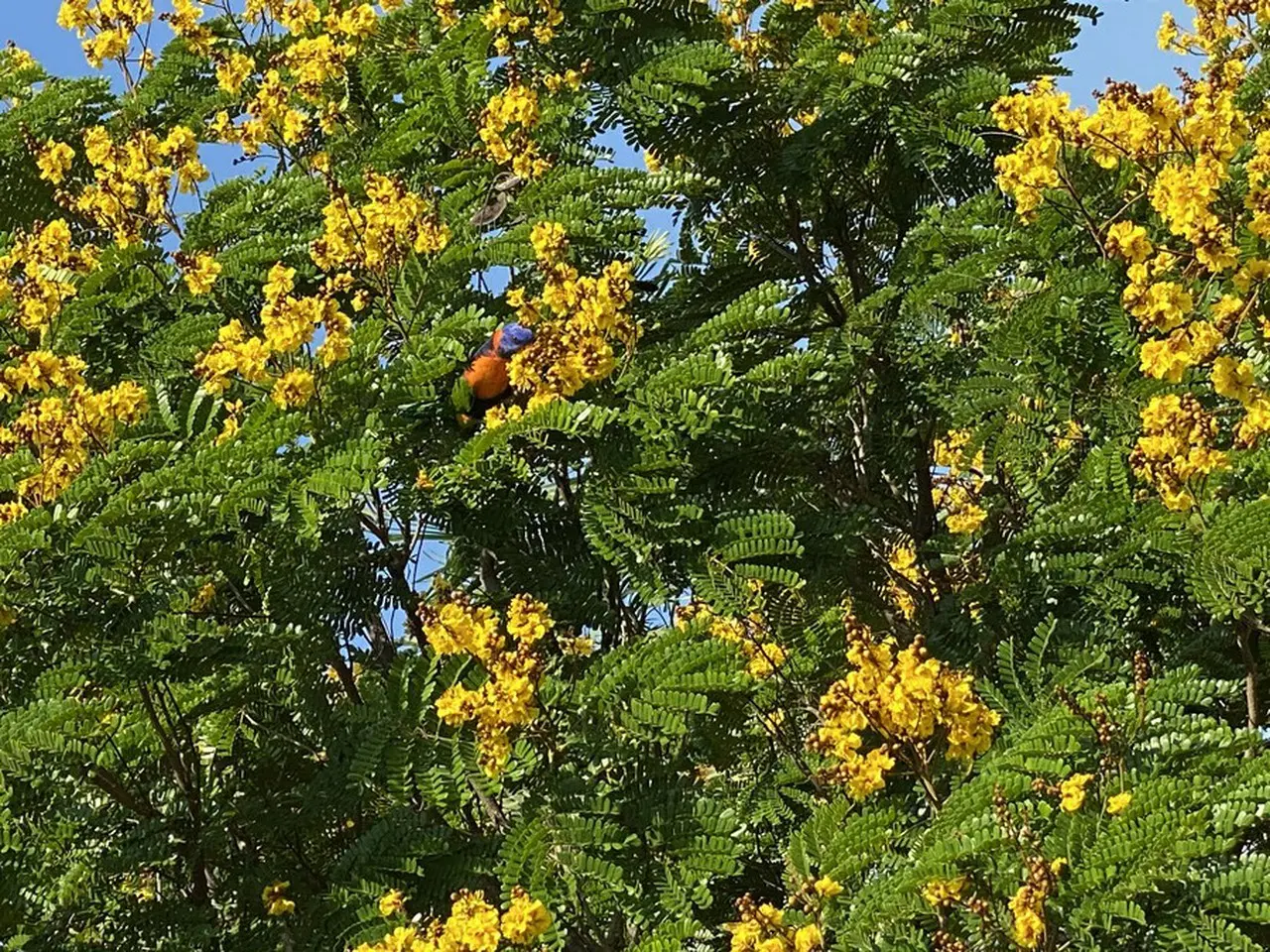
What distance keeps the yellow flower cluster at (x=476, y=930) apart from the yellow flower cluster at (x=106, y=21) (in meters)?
3.90

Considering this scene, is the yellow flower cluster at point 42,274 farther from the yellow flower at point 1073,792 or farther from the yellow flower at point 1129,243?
the yellow flower at point 1073,792

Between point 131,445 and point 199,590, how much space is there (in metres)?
0.44

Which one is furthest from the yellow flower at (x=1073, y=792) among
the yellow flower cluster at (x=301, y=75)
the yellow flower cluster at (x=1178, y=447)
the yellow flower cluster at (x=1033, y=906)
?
the yellow flower cluster at (x=301, y=75)

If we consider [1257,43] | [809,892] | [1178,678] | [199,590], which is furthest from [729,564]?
[1257,43]

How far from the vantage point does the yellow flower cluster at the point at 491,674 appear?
3.05m

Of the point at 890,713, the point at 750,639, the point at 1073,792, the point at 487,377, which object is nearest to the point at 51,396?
the point at 487,377

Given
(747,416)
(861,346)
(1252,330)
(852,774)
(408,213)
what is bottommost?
(852,774)

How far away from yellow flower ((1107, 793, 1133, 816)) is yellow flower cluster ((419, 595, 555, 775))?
3.91 feet

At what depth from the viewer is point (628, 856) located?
3078 mm

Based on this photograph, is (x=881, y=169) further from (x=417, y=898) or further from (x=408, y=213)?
(x=417, y=898)

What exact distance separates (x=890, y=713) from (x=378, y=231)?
1.90 meters

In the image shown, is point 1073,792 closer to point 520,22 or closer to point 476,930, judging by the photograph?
point 476,930

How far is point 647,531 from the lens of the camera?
3355 millimetres

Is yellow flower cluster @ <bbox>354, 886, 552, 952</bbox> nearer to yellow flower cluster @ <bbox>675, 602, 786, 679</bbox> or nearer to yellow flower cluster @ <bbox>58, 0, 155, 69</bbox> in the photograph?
yellow flower cluster @ <bbox>675, 602, 786, 679</bbox>
